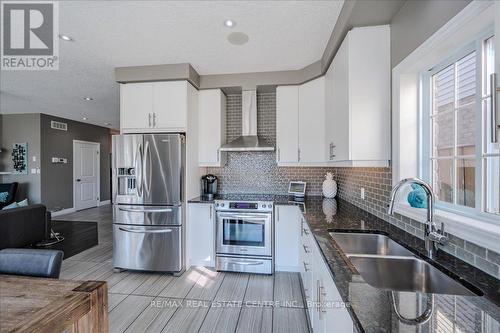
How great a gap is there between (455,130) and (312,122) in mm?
1660

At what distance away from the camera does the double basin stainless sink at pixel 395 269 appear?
1.03 metres

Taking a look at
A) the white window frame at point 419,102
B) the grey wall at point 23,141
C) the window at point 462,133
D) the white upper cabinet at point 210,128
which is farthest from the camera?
the grey wall at point 23,141

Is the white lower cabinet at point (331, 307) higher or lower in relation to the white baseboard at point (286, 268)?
higher

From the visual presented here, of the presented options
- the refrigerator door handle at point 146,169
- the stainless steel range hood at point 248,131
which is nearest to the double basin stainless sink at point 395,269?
the stainless steel range hood at point 248,131

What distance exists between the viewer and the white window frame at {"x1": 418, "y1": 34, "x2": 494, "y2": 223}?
3.67ft

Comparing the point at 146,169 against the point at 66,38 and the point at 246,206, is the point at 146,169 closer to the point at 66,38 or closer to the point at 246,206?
the point at 246,206

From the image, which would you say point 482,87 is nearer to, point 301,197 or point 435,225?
point 435,225

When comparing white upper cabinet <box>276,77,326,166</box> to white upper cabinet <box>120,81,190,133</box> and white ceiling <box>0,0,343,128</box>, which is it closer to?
white ceiling <box>0,0,343,128</box>

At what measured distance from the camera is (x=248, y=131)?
3287mm

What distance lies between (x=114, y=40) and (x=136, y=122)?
0.94 meters

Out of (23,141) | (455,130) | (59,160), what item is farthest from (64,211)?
(455,130)

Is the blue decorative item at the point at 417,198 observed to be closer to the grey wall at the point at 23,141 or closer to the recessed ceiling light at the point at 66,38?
the recessed ceiling light at the point at 66,38

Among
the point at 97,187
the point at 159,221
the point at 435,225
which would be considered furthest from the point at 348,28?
the point at 97,187

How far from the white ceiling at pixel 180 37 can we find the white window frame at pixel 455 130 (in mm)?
882
